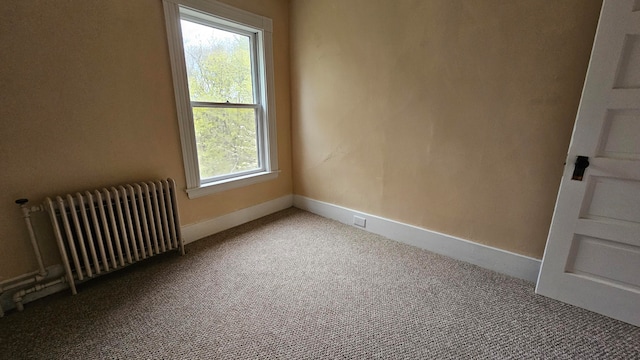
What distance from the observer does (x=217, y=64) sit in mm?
2535

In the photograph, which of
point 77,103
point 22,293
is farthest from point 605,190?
point 22,293

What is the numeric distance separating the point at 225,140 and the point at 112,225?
48.3 inches

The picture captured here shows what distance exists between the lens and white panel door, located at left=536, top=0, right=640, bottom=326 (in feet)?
4.63

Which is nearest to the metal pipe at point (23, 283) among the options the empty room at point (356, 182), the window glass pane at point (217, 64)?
the empty room at point (356, 182)

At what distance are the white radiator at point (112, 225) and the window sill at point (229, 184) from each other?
0.29 m

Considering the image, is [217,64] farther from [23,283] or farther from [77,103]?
[23,283]

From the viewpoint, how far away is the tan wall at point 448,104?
172 centimetres

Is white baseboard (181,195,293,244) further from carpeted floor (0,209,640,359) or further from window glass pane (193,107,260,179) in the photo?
window glass pane (193,107,260,179)

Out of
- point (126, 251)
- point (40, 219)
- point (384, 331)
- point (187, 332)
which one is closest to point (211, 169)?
point (126, 251)

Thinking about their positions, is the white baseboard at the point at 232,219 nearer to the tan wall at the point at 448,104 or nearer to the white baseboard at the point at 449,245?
the white baseboard at the point at 449,245

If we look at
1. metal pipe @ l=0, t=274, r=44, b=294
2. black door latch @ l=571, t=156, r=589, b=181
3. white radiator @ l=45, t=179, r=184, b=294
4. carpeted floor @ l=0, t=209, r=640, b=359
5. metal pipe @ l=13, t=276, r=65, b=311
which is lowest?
carpeted floor @ l=0, t=209, r=640, b=359

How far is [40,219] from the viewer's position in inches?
68.8

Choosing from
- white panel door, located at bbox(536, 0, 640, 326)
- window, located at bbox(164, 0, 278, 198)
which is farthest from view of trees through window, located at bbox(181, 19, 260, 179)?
white panel door, located at bbox(536, 0, 640, 326)

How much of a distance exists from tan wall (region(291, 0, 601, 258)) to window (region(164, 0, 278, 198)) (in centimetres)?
49
